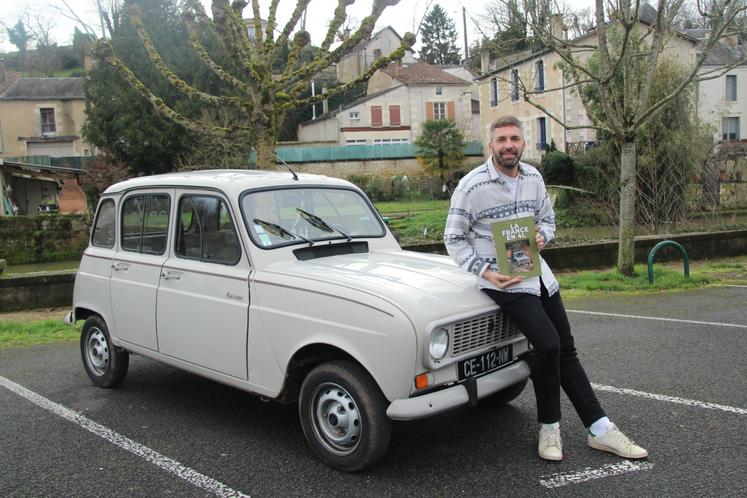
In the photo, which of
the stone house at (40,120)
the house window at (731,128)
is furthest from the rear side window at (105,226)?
the stone house at (40,120)

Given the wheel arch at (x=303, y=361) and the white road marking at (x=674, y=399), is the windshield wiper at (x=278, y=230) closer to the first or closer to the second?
the wheel arch at (x=303, y=361)

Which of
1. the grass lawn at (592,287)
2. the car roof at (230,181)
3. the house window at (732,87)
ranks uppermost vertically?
the house window at (732,87)

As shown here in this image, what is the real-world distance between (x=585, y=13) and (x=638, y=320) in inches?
260

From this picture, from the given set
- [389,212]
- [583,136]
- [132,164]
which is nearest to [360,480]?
[389,212]

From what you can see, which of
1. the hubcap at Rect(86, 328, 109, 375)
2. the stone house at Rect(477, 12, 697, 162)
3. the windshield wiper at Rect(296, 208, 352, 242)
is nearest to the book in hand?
the windshield wiper at Rect(296, 208, 352, 242)

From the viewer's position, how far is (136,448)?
4.50m

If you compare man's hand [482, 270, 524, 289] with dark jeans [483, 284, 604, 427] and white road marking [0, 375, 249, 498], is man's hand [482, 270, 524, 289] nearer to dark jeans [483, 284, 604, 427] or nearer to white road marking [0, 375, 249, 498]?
dark jeans [483, 284, 604, 427]

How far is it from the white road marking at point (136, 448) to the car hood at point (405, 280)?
131cm

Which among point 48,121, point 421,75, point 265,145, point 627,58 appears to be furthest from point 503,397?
point 48,121

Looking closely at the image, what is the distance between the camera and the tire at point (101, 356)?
19.1ft

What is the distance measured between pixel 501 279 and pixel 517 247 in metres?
0.23

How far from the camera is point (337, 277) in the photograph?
4141 millimetres

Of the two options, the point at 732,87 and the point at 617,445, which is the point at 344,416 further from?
the point at 732,87

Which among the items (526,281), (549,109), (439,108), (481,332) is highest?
(439,108)
